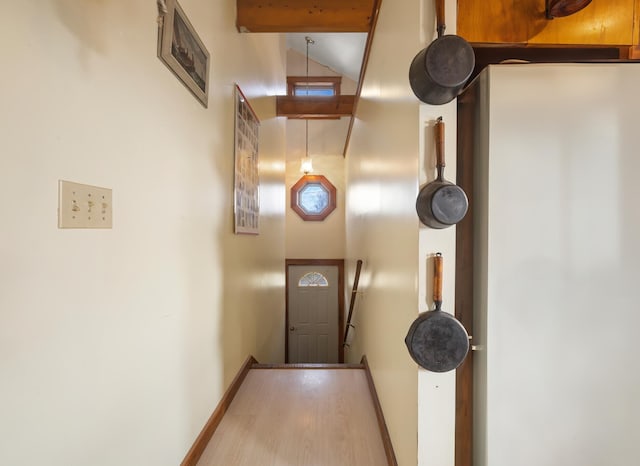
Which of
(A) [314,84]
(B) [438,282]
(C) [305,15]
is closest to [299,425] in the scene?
(B) [438,282]

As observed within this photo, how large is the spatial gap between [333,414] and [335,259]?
395cm

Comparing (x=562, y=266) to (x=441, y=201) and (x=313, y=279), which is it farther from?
(x=313, y=279)

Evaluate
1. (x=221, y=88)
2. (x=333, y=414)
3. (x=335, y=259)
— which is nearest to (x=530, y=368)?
(x=333, y=414)

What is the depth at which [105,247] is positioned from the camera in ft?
3.01

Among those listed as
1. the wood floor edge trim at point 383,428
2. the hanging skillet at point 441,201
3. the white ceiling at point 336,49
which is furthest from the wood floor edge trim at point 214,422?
the white ceiling at point 336,49

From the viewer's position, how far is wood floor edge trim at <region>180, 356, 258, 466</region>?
144 cm

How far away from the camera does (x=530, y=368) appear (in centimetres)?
96

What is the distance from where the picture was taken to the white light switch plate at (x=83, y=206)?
77 centimetres

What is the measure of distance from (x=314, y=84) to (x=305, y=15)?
391 centimetres

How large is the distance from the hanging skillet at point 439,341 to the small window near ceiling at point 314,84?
5.81 m

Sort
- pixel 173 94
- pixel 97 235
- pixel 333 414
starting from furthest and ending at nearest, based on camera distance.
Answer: pixel 333 414, pixel 173 94, pixel 97 235

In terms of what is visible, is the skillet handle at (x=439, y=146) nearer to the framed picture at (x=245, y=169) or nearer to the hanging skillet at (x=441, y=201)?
the hanging skillet at (x=441, y=201)

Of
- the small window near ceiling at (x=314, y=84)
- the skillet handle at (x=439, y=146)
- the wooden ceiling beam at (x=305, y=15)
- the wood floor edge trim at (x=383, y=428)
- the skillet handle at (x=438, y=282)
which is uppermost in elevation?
the small window near ceiling at (x=314, y=84)

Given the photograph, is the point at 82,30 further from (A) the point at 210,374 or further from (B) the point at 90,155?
(A) the point at 210,374
